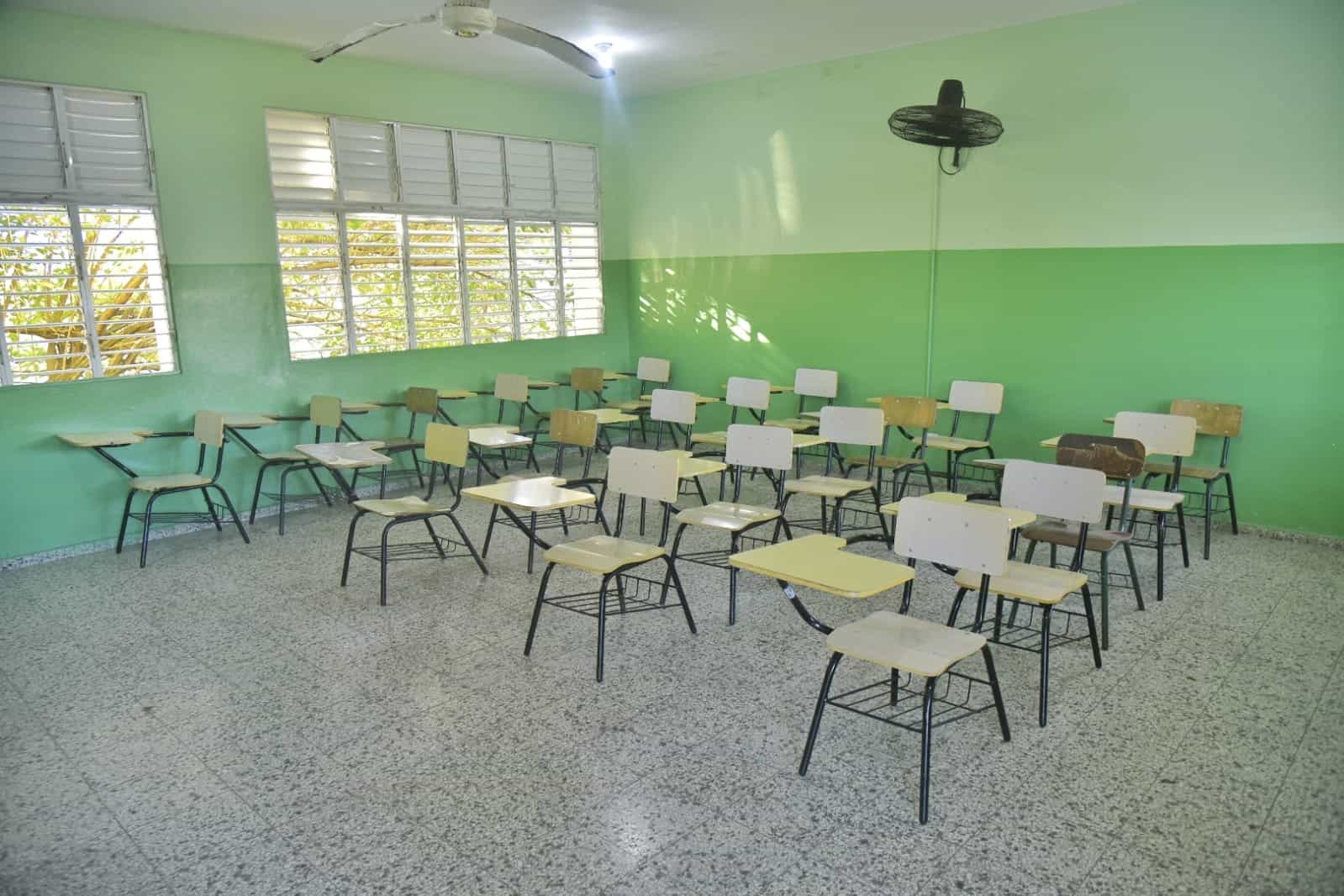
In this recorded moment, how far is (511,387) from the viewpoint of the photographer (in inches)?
307

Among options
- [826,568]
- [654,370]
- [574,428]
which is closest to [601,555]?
[826,568]

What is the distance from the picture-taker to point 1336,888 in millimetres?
2414

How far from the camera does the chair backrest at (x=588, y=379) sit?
27.6 ft

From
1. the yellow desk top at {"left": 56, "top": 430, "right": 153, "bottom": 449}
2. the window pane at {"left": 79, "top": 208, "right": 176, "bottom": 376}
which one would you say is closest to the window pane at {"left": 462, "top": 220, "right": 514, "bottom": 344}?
the window pane at {"left": 79, "top": 208, "right": 176, "bottom": 376}

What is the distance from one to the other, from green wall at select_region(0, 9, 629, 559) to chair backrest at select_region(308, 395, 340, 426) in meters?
0.42

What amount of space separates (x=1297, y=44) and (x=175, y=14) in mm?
7173

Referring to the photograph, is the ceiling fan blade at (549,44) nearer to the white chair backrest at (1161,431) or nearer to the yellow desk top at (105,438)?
the yellow desk top at (105,438)

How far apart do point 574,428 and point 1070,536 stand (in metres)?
3.02

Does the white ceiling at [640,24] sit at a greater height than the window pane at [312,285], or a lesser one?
greater

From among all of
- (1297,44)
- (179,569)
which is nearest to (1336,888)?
(1297,44)

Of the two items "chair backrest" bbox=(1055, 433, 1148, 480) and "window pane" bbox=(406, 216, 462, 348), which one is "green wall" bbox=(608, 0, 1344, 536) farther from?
"window pane" bbox=(406, 216, 462, 348)

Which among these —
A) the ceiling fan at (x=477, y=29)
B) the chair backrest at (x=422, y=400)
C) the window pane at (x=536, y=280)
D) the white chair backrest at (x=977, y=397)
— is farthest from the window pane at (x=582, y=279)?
the white chair backrest at (x=977, y=397)

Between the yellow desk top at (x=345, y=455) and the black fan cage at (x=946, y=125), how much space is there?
4145 mm

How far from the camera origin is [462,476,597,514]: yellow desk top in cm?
423
